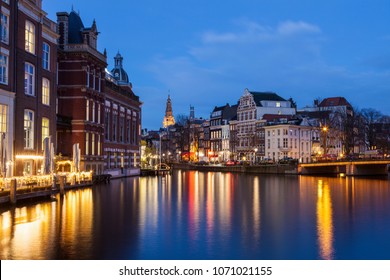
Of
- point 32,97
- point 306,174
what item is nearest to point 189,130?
point 306,174

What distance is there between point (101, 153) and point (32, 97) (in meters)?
28.7

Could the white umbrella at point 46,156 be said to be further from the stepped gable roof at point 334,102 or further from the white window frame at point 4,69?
the stepped gable roof at point 334,102

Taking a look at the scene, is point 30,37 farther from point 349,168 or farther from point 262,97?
point 262,97

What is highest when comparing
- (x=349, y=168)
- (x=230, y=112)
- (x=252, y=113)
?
(x=230, y=112)

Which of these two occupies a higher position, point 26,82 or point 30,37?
point 30,37

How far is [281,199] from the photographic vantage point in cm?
4697

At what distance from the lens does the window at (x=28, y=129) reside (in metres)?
50.4

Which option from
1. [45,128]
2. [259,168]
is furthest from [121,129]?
[45,128]

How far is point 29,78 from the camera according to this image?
51281mm

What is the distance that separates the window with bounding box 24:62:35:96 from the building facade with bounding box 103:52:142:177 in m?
31.9

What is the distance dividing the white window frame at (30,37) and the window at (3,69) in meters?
4.41

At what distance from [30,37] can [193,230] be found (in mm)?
32301

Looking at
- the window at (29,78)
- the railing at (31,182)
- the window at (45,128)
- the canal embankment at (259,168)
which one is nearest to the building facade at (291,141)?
the canal embankment at (259,168)

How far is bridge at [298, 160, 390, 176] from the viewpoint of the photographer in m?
101
